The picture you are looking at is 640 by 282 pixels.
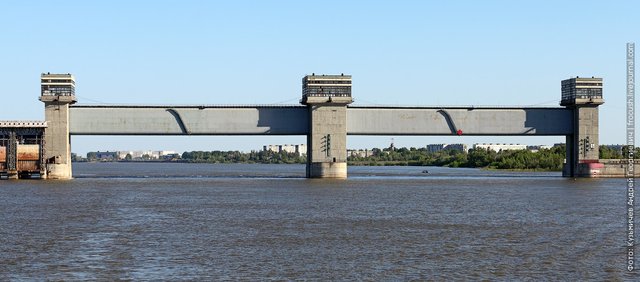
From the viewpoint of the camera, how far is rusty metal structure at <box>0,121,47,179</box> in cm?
9500

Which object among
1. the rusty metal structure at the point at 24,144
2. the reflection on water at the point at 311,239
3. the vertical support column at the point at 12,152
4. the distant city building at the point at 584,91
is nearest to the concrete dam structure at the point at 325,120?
the distant city building at the point at 584,91

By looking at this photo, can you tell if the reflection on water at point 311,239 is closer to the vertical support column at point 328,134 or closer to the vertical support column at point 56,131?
the vertical support column at point 56,131

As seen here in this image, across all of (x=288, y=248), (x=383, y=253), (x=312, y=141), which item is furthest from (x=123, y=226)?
(x=312, y=141)

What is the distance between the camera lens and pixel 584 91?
339 ft

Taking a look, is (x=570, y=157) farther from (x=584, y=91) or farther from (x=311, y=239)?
(x=311, y=239)

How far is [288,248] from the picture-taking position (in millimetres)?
34094

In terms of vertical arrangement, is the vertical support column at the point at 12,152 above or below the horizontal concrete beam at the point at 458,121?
below

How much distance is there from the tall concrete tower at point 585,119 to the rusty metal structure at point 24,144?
198ft

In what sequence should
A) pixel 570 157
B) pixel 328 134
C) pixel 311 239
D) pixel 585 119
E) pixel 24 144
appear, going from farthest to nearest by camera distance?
pixel 570 157
pixel 585 119
pixel 328 134
pixel 24 144
pixel 311 239

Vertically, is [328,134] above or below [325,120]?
below

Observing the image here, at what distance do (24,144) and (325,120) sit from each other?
32834mm

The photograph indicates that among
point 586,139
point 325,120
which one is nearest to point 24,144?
point 325,120

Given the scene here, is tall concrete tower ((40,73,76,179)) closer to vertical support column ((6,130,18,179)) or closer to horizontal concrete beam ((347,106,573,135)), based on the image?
vertical support column ((6,130,18,179))

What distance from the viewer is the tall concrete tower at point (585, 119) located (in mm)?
102688
